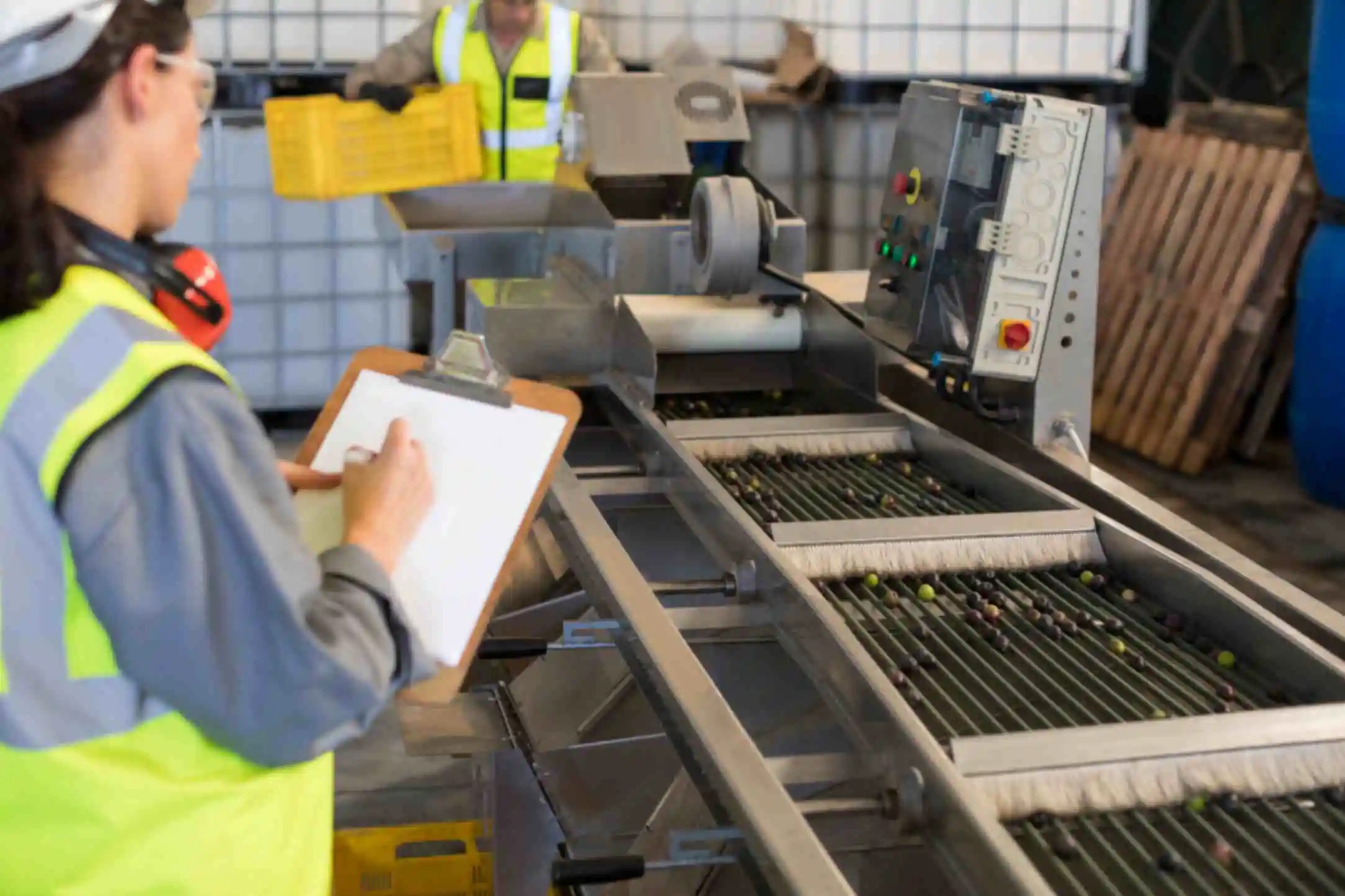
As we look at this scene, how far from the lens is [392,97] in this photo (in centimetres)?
335

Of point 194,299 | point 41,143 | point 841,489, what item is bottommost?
point 841,489

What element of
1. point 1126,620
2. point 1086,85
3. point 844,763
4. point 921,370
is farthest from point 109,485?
point 1086,85

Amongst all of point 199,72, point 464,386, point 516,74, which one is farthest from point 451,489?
point 516,74

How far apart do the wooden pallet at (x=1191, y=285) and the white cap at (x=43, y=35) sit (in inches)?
168

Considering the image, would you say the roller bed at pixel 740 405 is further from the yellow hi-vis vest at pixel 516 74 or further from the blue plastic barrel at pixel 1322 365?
the blue plastic barrel at pixel 1322 365

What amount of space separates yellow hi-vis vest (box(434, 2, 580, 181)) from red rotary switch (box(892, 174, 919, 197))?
164 centimetres

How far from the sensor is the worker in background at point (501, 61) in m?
3.83

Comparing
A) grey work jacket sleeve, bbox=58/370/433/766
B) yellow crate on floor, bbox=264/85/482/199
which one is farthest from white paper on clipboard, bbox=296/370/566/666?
yellow crate on floor, bbox=264/85/482/199

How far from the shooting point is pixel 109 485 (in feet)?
2.85

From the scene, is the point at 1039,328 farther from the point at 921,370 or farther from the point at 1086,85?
the point at 1086,85

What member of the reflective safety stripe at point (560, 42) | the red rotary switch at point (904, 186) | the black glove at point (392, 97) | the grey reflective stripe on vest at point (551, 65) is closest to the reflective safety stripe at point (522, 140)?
the grey reflective stripe on vest at point (551, 65)

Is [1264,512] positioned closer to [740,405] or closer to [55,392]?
[740,405]

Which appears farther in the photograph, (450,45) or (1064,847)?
(450,45)

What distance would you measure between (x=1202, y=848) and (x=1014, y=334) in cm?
95
